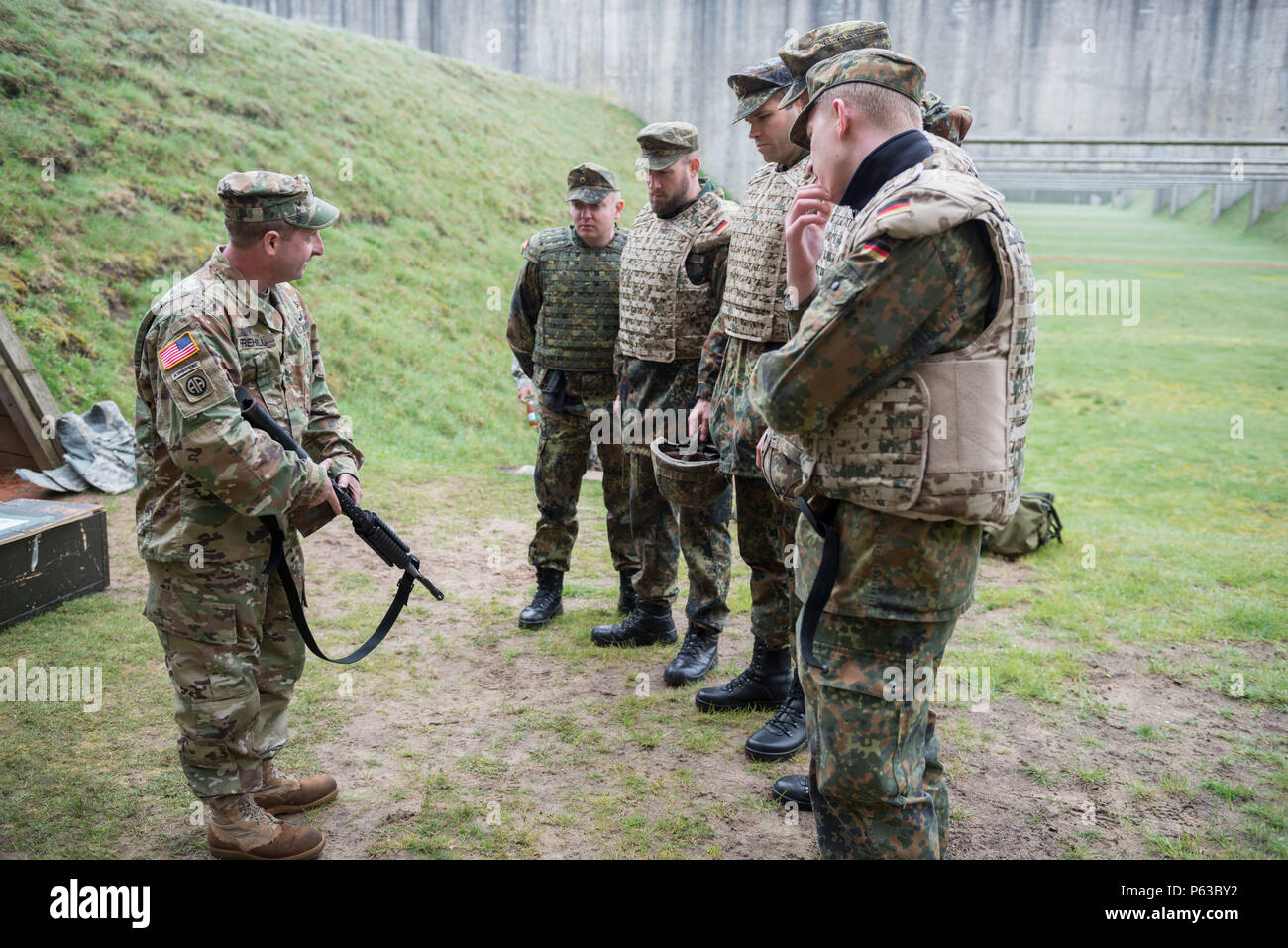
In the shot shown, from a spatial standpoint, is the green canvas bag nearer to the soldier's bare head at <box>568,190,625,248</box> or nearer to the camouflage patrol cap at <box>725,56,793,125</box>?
the soldier's bare head at <box>568,190,625,248</box>

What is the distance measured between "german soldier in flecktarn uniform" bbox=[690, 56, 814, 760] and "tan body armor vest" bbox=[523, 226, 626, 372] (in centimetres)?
101

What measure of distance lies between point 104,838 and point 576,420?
2.88m

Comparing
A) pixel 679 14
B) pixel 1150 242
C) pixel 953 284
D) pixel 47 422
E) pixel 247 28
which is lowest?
pixel 47 422

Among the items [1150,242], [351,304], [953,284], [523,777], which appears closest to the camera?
[953,284]

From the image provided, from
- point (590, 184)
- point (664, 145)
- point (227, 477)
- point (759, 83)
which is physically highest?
point (759, 83)

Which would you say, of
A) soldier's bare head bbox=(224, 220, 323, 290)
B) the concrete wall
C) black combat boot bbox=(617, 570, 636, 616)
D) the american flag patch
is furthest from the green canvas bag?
the concrete wall

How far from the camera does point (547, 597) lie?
5.43 metres

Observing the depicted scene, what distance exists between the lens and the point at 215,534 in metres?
2.97

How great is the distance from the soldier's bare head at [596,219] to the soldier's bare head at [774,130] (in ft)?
3.88

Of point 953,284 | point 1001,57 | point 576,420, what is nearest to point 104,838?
point 576,420

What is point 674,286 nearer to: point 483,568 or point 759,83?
point 759,83

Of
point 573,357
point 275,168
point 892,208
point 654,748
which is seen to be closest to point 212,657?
point 654,748

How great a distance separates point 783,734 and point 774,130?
2.49 m
